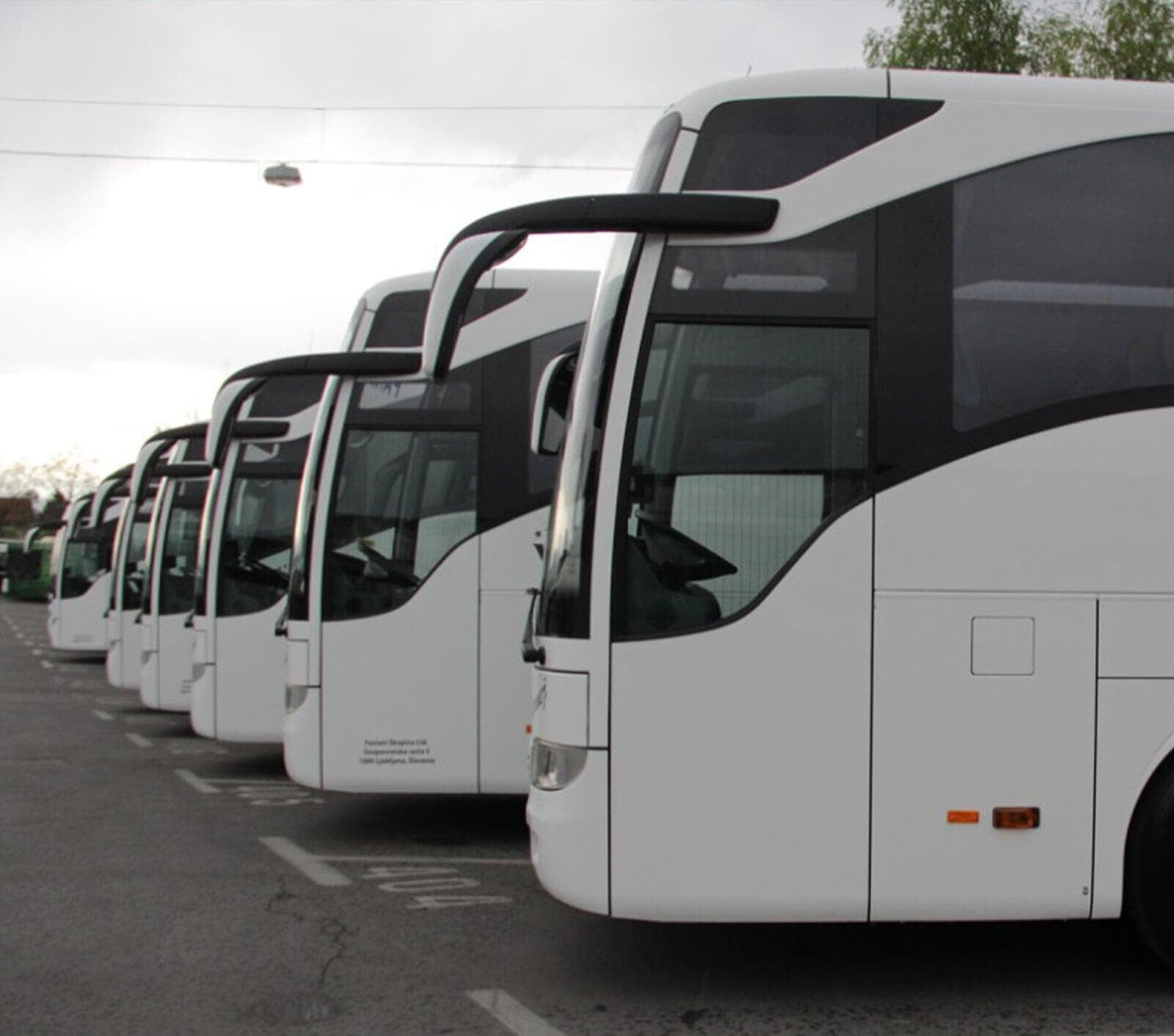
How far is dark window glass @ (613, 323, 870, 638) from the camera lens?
5.90m

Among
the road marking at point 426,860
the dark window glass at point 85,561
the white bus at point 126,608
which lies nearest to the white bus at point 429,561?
the road marking at point 426,860

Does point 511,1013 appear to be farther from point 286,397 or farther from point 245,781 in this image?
point 286,397

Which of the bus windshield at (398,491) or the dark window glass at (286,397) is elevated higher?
the dark window glass at (286,397)

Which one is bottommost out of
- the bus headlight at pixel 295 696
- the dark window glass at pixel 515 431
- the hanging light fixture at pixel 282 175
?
the bus headlight at pixel 295 696

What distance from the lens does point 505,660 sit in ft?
31.5

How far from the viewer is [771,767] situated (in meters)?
5.86

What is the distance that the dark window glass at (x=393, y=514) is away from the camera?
32.0 feet

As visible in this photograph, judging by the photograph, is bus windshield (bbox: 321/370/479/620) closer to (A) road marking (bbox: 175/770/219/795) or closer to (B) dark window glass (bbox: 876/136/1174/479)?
(A) road marking (bbox: 175/770/219/795)

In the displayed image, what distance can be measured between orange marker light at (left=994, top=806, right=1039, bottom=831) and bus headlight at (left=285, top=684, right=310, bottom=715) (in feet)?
16.2

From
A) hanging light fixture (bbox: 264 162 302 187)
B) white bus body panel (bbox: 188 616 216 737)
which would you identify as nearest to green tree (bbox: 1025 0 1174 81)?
hanging light fixture (bbox: 264 162 302 187)

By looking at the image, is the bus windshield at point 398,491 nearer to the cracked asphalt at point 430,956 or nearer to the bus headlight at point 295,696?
the bus headlight at point 295,696

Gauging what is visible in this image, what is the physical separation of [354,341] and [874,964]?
17.6 ft

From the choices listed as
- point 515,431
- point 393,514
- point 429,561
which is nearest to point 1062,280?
point 515,431

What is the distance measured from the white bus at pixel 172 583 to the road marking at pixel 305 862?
7.08 meters
